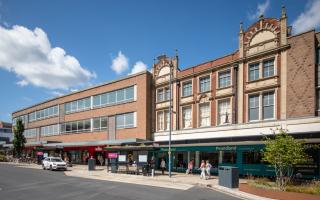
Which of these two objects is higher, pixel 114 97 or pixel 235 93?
pixel 114 97

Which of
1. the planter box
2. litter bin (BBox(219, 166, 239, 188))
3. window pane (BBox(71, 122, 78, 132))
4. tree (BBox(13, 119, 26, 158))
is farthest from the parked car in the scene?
the planter box

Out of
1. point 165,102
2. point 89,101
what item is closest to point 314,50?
point 165,102

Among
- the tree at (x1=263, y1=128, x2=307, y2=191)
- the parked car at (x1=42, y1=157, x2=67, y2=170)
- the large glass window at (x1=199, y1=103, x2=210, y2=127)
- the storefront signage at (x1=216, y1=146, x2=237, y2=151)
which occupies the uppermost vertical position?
the large glass window at (x1=199, y1=103, x2=210, y2=127)

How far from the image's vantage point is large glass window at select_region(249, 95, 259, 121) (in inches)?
1085

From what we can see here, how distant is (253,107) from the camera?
27859 millimetres

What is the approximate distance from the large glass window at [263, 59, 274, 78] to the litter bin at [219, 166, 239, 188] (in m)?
9.87

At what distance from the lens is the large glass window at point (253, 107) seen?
90.4ft

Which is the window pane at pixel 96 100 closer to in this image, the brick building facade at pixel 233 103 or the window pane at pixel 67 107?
the brick building facade at pixel 233 103

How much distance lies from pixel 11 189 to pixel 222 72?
20.0 m

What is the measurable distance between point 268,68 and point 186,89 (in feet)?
31.8

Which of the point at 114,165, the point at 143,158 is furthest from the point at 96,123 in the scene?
the point at 143,158

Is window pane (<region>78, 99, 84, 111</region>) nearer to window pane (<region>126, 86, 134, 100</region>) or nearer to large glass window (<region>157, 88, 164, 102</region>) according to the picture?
window pane (<region>126, 86, 134, 100</region>)

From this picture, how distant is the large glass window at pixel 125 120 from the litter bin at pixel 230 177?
63.6 ft

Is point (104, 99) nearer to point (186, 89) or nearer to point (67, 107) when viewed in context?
point (67, 107)
